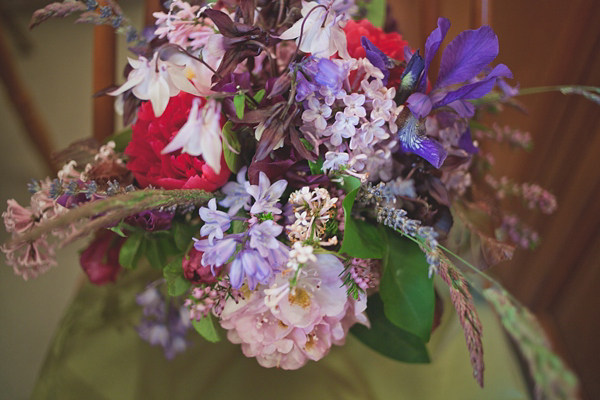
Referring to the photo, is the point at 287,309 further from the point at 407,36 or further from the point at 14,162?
the point at 14,162

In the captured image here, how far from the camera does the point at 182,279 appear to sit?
1.37ft

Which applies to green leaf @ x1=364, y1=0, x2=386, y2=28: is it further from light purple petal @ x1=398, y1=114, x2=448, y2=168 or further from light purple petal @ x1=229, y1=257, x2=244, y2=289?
light purple petal @ x1=229, y1=257, x2=244, y2=289

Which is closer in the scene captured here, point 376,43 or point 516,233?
point 376,43

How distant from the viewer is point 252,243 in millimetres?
323

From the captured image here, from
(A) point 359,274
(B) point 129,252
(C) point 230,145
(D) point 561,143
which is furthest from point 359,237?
(D) point 561,143

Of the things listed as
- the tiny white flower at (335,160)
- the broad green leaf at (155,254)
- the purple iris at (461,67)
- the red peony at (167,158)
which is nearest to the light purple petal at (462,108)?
the purple iris at (461,67)

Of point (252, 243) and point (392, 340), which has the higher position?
point (252, 243)

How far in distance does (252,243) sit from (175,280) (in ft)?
0.44

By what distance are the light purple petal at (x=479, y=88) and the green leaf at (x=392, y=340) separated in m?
0.24

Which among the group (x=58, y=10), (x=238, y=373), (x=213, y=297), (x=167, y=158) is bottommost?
(x=238, y=373)

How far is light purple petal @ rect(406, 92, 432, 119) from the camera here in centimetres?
35

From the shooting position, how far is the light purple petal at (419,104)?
0.35 metres

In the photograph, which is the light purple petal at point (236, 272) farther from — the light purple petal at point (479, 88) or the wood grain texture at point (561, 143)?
the wood grain texture at point (561, 143)

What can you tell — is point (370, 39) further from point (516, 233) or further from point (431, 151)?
point (516, 233)
